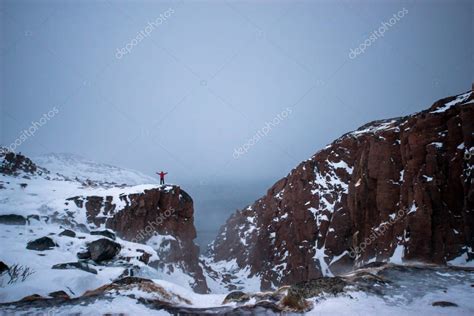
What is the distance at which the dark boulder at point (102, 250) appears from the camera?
2630 centimetres

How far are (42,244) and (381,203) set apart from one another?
5973 cm

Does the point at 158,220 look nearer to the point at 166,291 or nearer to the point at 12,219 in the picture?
the point at 12,219

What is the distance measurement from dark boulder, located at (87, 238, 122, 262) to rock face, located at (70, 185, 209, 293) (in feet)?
98.4

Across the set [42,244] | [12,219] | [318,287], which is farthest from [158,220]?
[318,287]

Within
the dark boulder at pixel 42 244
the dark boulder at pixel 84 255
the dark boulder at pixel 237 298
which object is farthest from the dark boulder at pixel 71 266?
the dark boulder at pixel 237 298

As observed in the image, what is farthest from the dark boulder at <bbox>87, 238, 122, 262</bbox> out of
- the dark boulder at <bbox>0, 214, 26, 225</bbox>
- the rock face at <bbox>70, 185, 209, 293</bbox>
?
the rock face at <bbox>70, 185, 209, 293</bbox>

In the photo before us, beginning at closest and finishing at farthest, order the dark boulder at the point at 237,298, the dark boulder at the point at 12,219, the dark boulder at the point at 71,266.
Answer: the dark boulder at the point at 237,298 < the dark boulder at the point at 71,266 < the dark boulder at the point at 12,219

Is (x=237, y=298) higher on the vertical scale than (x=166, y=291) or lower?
lower

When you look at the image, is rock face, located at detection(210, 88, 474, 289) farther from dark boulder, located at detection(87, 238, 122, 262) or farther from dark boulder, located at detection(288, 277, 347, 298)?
dark boulder, located at detection(87, 238, 122, 262)

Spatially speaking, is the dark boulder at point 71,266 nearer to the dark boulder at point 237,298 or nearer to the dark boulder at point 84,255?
the dark boulder at point 84,255

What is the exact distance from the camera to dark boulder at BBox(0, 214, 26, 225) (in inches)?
1252

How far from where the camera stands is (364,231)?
64.9 meters

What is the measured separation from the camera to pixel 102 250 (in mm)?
26797

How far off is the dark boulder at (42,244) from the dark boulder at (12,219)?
8965mm
